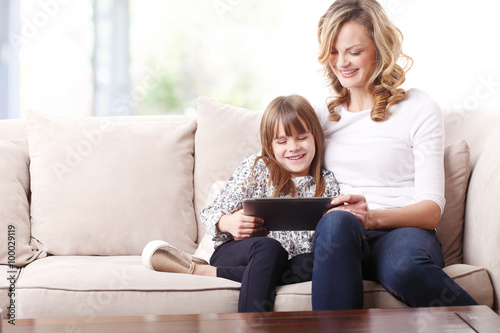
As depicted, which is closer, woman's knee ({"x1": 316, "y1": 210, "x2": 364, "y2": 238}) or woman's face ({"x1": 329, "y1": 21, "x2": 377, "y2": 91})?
woman's knee ({"x1": 316, "y1": 210, "x2": 364, "y2": 238})

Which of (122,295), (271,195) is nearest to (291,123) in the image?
(271,195)

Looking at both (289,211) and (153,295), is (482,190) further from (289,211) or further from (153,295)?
(153,295)

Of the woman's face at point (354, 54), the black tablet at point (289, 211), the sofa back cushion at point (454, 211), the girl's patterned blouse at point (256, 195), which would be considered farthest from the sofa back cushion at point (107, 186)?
the sofa back cushion at point (454, 211)

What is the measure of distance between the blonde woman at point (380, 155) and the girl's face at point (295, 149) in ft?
0.30

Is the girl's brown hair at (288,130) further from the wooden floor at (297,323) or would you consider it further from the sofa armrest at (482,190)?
the wooden floor at (297,323)

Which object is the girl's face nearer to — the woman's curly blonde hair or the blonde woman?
the blonde woman

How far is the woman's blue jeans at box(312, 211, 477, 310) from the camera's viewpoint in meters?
1.28

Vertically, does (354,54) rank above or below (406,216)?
above

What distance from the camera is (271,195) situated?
175cm

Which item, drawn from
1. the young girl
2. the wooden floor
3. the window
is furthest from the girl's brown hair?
the window

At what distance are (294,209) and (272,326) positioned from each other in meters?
0.50

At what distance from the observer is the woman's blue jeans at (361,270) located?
1.28m

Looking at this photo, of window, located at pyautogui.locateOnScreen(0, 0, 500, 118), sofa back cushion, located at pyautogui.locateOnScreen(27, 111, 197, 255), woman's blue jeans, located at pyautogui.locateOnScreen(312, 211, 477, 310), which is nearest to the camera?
woman's blue jeans, located at pyautogui.locateOnScreen(312, 211, 477, 310)

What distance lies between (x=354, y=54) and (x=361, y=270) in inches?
28.7
